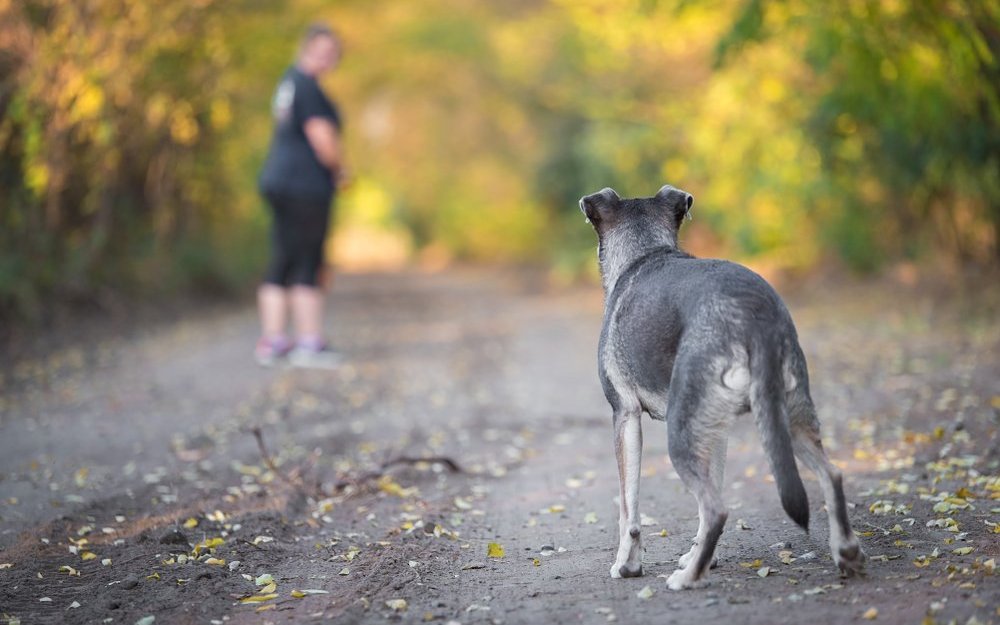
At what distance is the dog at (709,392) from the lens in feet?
13.2

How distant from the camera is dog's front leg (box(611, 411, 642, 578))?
4477 millimetres

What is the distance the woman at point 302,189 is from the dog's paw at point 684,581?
7592 millimetres

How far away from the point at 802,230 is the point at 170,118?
1009 centimetres

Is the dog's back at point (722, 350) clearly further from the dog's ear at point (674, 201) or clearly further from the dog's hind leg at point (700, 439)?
the dog's ear at point (674, 201)

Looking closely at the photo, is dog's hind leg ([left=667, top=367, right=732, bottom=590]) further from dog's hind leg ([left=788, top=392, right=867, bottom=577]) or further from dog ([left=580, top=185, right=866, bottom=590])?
dog's hind leg ([left=788, top=392, right=867, bottom=577])

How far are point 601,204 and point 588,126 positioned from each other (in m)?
20.3

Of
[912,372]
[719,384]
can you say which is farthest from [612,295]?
[912,372]

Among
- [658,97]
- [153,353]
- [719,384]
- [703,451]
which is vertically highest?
[658,97]

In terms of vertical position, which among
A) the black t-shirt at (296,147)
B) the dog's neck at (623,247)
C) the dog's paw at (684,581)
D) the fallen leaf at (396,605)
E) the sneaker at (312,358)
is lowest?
the sneaker at (312,358)

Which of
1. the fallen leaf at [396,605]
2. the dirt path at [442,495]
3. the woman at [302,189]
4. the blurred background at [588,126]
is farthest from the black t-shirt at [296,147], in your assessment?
the fallen leaf at [396,605]

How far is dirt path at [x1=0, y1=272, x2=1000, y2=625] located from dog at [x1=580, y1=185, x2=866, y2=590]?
0.86ft

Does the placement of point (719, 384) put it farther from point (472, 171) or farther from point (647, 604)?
point (472, 171)

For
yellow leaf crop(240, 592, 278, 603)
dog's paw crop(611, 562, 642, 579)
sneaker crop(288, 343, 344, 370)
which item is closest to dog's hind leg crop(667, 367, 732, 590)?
dog's paw crop(611, 562, 642, 579)

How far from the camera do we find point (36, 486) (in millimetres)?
6395
